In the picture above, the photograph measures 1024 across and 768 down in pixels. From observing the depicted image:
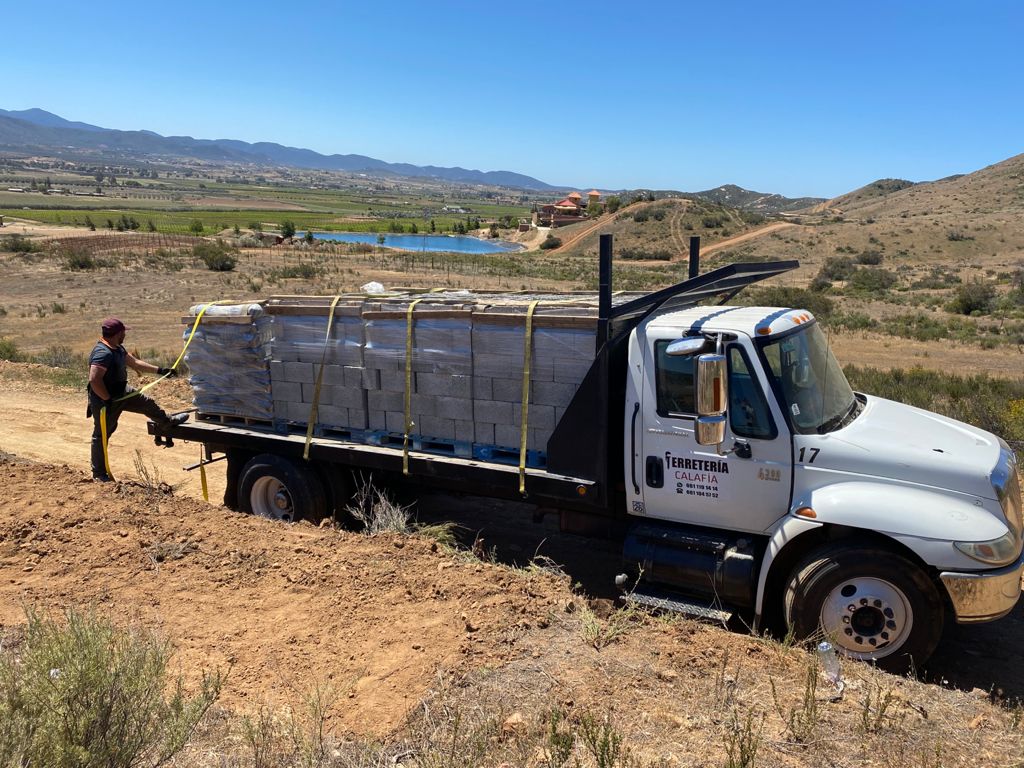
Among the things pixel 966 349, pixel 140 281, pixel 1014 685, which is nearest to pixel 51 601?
pixel 1014 685

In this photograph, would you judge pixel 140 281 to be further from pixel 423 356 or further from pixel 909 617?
pixel 909 617

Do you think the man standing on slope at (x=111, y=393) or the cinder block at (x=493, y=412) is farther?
the man standing on slope at (x=111, y=393)

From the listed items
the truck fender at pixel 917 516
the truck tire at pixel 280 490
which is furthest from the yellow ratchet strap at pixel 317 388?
the truck fender at pixel 917 516

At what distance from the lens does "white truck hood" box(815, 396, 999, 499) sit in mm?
4766

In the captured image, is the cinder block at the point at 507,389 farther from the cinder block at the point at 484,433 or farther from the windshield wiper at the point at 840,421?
the windshield wiper at the point at 840,421

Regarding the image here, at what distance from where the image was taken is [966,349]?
20.9 metres

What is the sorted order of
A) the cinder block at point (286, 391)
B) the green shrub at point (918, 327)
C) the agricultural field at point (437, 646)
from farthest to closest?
the green shrub at point (918, 327) → the cinder block at point (286, 391) → the agricultural field at point (437, 646)

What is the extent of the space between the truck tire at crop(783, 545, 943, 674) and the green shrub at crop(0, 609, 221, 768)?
142 inches

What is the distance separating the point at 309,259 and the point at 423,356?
47.2 m

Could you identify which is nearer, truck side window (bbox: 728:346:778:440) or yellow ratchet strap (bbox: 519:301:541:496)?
truck side window (bbox: 728:346:778:440)

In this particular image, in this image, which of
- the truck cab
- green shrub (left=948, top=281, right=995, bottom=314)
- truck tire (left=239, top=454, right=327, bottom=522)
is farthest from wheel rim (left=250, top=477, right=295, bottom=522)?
green shrub (left=948, top=281, right=995, bottom=314)

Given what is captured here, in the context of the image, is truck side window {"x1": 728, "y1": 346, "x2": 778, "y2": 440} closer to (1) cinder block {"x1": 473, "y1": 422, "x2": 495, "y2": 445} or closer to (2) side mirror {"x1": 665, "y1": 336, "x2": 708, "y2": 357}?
(2) side mirror {"x1": 665, "y1": 336, "x2": 708, "y2": 357}

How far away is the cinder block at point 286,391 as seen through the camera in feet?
23.8

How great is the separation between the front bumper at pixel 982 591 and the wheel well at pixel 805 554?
0.13m
